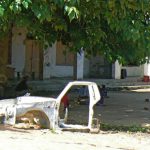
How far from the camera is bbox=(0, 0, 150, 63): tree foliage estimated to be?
10.9 meters

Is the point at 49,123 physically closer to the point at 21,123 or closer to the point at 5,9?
the point at 21,123

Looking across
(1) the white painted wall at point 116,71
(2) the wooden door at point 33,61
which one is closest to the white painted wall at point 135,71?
(1) the white painted wall at point 116,71

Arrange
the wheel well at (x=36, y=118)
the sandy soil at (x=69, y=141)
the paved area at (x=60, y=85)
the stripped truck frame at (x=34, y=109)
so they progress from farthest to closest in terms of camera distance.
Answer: the paved area at (x=60, y=85), the wheel well at (x=36, y=118), the stripped truck frame at (x=34, y=109), the sandy soil at (x=69, y=141)

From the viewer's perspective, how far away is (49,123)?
37.0 ft

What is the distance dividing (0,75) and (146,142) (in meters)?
7.48

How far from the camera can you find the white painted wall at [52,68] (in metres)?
26.7

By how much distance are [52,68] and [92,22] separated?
48.5 ft

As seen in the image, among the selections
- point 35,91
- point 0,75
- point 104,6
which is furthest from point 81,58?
point 104,6

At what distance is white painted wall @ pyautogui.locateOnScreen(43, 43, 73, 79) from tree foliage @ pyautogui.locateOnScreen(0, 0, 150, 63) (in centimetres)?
1228

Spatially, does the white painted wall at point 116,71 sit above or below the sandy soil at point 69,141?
above

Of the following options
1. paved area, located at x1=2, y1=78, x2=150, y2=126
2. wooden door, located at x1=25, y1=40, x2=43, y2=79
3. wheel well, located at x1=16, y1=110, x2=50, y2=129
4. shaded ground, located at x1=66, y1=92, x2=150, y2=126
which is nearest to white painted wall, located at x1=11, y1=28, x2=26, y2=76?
wooden door, located at x1=25, y1=40, x2=43, y2=79

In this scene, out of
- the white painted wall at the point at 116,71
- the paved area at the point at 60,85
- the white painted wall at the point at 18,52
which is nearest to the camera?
the paved area at the point at 60,85

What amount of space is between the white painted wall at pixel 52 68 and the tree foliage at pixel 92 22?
1228 cm

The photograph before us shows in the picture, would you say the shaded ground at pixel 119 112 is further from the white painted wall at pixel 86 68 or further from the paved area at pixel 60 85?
the white painted wall at pixel 86 68
